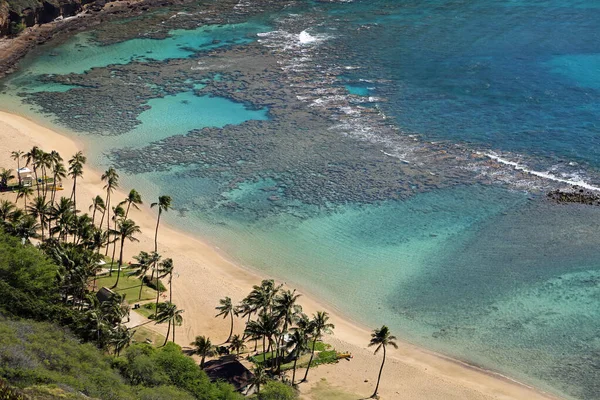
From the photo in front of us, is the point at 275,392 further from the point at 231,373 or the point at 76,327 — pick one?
the point at 76,327

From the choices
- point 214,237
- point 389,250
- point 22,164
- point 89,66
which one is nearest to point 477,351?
point 389,250

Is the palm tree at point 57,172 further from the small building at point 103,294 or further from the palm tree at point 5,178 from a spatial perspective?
the small building at point 103,294

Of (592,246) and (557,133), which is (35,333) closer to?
(592,246)

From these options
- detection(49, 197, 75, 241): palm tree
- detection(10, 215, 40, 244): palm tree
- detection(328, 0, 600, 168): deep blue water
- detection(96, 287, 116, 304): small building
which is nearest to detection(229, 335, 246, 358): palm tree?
detection(96, 287, 116, 304): small building

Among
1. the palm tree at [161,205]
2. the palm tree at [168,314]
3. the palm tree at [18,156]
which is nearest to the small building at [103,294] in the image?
the palm tree at [168,314]

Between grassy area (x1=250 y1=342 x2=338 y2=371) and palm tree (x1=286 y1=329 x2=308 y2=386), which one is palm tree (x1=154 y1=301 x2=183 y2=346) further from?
palm tree (x1=286 y1=329 x2=308 y2=386)
